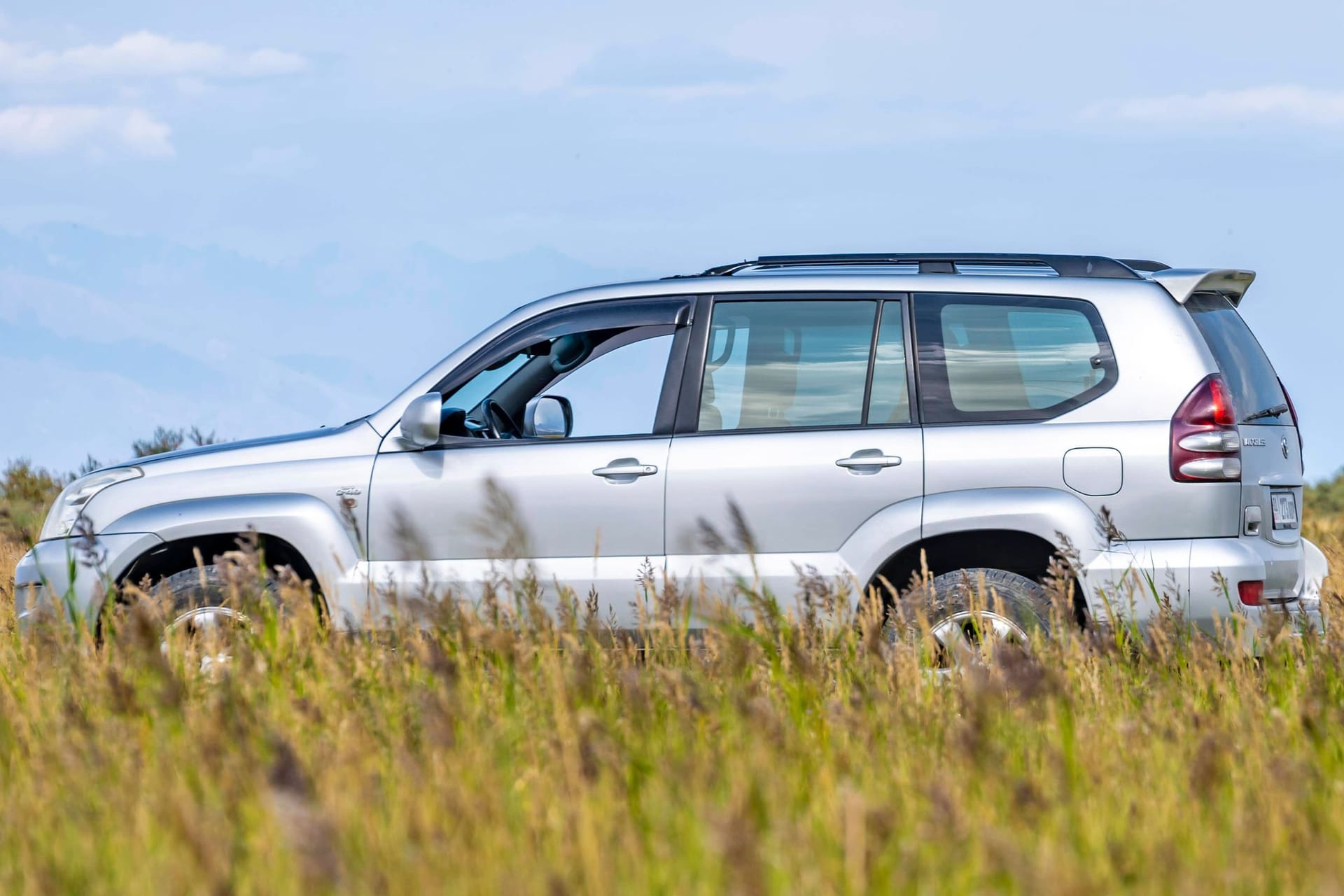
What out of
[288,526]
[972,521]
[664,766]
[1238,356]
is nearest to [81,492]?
[288,526]

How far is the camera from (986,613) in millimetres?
5199

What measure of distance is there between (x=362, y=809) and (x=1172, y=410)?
367 cm

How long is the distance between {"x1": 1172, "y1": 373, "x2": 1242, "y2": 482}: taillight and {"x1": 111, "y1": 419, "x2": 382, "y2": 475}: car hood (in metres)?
→ 3.12

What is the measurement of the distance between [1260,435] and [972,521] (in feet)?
3.85

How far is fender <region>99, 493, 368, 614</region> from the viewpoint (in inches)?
225

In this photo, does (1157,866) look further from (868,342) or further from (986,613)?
(868,342)

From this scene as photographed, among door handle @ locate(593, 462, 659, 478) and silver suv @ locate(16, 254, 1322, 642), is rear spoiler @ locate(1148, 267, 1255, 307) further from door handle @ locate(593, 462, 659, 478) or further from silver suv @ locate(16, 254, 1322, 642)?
door handle @ locate(593, 462, 659, 478)

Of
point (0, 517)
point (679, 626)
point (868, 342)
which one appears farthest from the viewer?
point (0, 517)

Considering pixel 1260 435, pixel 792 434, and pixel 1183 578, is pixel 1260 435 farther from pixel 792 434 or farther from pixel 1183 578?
pixel 792 434

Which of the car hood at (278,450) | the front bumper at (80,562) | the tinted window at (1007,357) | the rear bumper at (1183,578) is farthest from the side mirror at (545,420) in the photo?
the rear bumper at (1183,578)

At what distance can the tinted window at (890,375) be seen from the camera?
5551 mm

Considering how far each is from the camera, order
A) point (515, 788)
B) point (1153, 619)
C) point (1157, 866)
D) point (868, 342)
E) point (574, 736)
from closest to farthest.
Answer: point (1157, 866) < point (515, 788) < point (574, 736) < point (1153, 619) < point (868, 342)

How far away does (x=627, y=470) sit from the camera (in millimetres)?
5547

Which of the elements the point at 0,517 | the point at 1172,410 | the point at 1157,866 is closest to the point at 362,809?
the point at 1157,866
